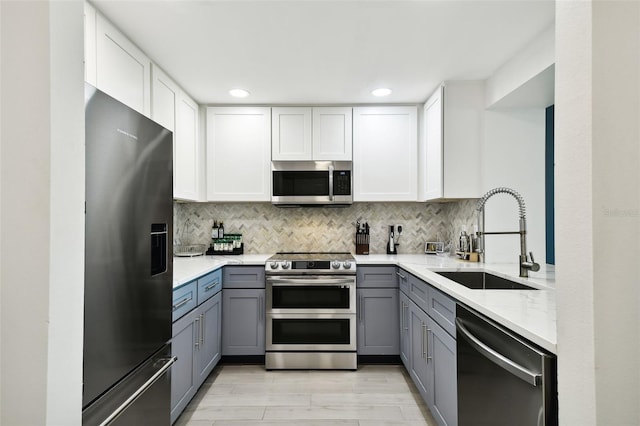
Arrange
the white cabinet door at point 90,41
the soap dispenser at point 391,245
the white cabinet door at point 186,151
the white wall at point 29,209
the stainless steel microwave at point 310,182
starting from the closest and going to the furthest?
the white wall at point 29,209, the white cabinet door at point 90,41, the white cabinet door at point 186,151, the stainless steel microwave at point 310,182, the soap dispenser at point 391,245

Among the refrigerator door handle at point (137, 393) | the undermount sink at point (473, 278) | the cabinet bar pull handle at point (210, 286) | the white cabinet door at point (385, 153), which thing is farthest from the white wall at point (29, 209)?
the white cabinet door at point (385, 153)

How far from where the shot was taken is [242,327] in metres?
2.91

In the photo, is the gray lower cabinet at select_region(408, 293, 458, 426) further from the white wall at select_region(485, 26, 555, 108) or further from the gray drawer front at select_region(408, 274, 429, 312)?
the white wall at select_region(485, 26, 555, 108)

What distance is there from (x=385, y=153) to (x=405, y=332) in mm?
1630

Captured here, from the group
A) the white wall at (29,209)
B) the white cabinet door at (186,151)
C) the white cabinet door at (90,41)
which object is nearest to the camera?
the white wall at (29,209)

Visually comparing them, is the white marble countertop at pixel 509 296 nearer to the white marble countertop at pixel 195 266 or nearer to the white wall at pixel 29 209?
the white marble countertop at pixel 195 266

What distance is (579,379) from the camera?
2.42ft

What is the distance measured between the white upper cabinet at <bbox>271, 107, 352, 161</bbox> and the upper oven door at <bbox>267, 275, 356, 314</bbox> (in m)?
1.15

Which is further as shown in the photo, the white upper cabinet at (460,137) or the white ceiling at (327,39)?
the white upper cabinet at (460,137)

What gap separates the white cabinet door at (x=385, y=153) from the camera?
324 centimetres

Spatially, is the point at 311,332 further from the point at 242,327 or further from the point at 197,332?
the point at 197,332

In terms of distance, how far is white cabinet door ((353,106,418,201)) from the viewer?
3.24 meters

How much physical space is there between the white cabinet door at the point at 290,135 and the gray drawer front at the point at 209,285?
1.23 metres

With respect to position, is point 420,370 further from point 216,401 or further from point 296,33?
point 296,33
